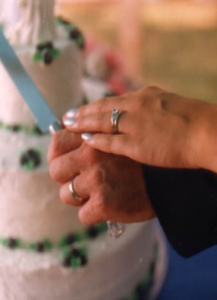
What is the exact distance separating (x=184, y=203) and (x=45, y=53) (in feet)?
1.12

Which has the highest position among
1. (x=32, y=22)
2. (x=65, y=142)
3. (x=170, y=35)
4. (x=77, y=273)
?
(x=32, y=22)

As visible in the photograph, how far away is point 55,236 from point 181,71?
1868 millimetres

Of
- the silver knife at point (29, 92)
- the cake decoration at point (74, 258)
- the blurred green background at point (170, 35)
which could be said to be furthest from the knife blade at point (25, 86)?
the blurred green background at point (170, 35)

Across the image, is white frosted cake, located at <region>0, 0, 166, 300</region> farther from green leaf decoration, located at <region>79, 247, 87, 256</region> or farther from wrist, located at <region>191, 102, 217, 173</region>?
wrist, located at <region>191, 102, 217, 173</region>

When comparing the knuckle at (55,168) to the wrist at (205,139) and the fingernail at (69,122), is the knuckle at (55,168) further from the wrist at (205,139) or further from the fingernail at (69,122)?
the wrist at (205,139)

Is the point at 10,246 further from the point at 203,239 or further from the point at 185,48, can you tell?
the point at 185,48

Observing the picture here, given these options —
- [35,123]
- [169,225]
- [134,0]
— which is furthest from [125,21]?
[169,225]

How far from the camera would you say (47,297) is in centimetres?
78

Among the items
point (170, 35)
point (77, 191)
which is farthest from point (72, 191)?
point (170, 35)

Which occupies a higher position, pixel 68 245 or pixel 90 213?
pixel 90 213

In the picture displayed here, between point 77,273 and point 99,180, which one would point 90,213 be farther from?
point 77,273

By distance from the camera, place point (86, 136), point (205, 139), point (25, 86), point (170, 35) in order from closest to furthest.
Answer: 1. point (205, 139)
2. point (86, 136)
3. point (25, 86)
4. point (170, 35)

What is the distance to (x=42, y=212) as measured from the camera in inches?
31.2

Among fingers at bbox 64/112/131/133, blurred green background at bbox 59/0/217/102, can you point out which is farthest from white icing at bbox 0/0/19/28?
blurred green background at bbox 59/0/217/102
